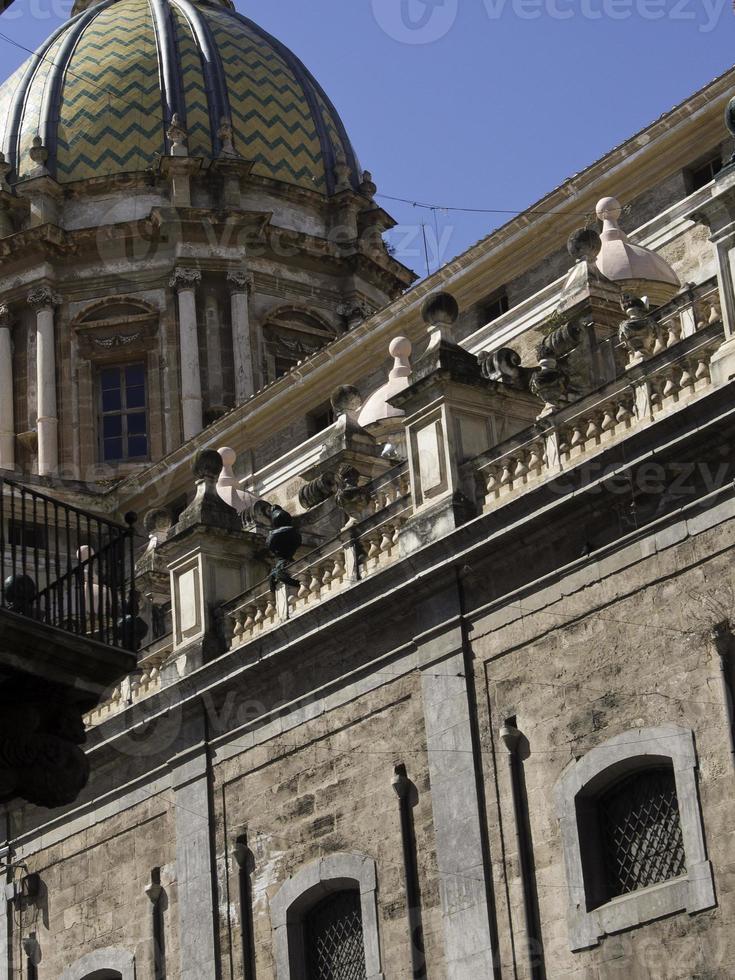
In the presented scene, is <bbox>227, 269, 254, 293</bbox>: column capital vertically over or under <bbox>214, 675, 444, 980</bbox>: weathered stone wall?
over

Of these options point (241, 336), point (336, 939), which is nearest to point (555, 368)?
point (336, 939)

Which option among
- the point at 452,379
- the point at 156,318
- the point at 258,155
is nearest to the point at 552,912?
the point at 452,379

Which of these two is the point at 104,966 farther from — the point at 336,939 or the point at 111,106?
the point at 111,106

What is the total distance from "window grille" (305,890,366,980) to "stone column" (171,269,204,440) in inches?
946

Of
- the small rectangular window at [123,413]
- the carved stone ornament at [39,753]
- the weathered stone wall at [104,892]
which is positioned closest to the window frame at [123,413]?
the small rectangular window at [123,413]

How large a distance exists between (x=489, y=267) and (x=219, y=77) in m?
20.2

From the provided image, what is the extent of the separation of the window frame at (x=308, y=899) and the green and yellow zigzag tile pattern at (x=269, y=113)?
1156 inches

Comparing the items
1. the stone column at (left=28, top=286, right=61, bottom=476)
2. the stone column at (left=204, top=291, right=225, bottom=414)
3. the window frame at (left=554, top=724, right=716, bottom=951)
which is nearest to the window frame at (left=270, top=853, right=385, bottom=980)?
the window frame at (left=554, top=724, right=716, bottom=951)

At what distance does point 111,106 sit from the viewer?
2063 inches

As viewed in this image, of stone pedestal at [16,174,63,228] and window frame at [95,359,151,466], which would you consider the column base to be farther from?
stone pedestal at [16,174,63,228]

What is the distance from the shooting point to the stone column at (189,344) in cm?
4856

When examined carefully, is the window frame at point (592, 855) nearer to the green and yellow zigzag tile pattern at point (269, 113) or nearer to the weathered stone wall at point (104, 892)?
the weathered stone wall at point (104, 892)

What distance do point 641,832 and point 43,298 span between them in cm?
3101

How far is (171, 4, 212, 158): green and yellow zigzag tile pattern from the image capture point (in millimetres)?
52094
